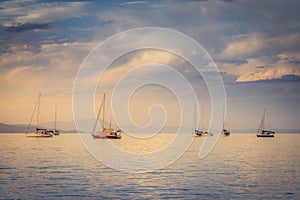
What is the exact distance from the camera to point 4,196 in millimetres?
39688

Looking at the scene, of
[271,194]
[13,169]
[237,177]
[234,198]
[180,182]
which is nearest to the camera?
[234,198]

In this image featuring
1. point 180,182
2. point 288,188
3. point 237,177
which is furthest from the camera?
point 237,177

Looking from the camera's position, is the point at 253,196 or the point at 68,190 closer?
the point at 253,196

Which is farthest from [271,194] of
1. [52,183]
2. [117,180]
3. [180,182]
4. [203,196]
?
[52,183]

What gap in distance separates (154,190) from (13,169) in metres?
29.5

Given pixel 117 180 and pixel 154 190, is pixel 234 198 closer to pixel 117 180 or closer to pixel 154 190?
pixel 154 190

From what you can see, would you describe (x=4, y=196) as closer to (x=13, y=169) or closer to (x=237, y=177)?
(x=13, y=169)

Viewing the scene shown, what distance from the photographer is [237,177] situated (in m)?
55.4

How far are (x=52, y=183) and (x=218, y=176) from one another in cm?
2261

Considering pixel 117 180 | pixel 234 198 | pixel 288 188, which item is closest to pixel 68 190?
pixel 117 180

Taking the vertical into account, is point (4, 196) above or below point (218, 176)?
below

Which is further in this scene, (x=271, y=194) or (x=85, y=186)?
(x=85, y=186)

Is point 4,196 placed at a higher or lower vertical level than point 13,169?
lower

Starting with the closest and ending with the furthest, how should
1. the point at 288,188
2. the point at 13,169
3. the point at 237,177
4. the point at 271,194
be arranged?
1. the point at 271,194
2. the point at 288,188
3. the point at 237,177
4. the point at 13,169
